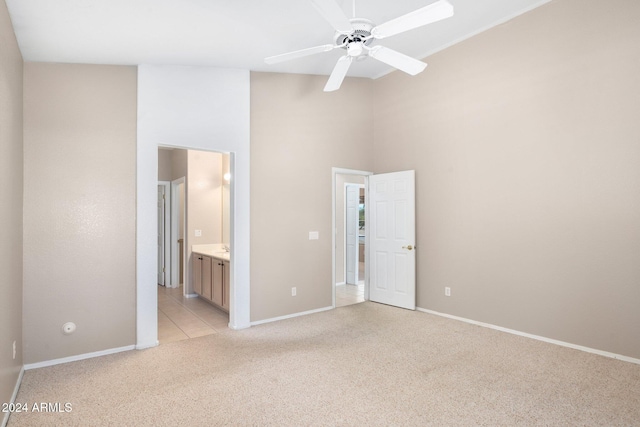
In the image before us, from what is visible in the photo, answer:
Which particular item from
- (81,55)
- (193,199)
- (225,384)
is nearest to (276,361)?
(225,384)

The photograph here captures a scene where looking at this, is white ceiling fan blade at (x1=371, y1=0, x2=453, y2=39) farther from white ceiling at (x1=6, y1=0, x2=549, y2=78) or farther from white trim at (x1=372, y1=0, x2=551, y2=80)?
white trim at (x1=372, y1=0, x2=551, y2=80)

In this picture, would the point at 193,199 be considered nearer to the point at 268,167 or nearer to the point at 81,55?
the point at 268,167

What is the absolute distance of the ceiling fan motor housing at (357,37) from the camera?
255 cm

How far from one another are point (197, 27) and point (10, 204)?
1952mm

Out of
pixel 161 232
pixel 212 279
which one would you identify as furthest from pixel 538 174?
pixel 161 232

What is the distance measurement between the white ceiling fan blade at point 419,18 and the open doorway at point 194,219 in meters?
3.50

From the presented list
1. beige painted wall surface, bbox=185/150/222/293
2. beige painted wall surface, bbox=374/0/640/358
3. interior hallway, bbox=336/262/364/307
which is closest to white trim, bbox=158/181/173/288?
beige painted wall surface, bbox=185/150/222/293

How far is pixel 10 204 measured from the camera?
2.57 metres

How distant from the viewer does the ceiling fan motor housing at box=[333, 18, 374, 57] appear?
255 centimetres

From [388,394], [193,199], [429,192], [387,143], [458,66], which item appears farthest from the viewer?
[193,199]

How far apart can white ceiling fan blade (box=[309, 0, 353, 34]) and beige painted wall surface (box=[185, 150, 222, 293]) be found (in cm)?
411

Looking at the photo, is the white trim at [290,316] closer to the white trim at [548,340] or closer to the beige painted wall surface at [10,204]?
the white trim at [548,340]

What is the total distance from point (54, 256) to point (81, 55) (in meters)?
1.79

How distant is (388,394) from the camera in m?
2.63
